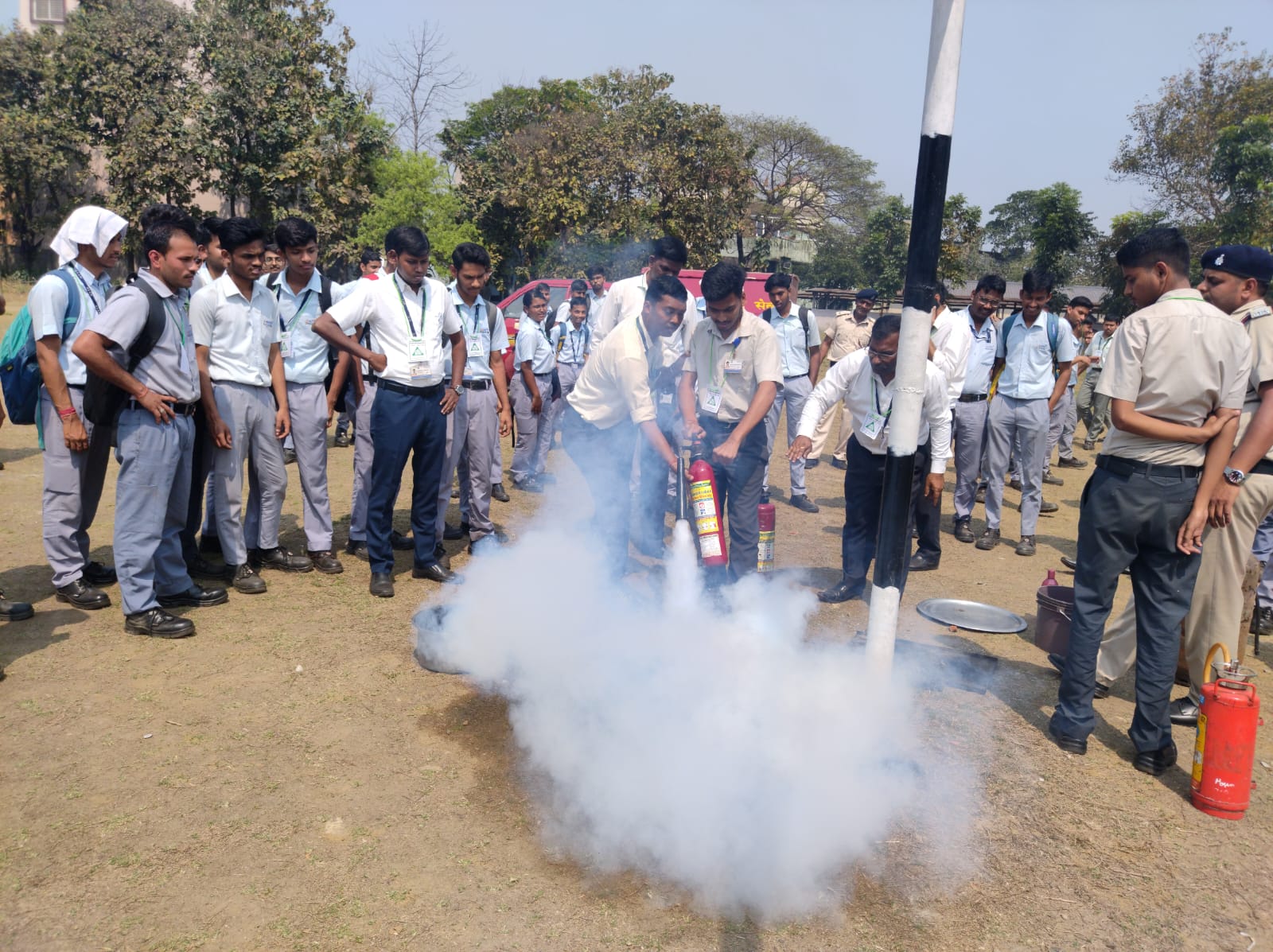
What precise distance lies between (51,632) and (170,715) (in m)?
1.34

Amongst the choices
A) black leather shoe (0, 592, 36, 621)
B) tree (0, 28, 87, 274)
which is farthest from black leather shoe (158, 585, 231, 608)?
tree (0, 28, 87, 274)

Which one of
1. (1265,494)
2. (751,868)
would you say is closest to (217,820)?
(751,868)

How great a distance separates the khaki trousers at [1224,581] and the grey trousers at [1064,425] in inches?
252

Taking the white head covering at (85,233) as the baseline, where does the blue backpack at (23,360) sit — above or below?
below

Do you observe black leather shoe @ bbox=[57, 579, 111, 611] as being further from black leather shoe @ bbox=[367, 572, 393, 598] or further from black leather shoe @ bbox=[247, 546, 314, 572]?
black leather shoe @ bbox=[367, 572, 393, 598]

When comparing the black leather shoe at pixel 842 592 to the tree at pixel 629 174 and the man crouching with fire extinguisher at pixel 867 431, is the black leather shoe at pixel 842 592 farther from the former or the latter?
the tree at pixel 629 174

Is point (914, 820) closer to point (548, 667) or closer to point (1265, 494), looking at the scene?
point (548, 667)

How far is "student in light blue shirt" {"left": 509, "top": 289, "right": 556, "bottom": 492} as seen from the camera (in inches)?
325

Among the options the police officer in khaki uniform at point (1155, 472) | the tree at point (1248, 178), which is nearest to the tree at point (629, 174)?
the tree at point (1248, 178)

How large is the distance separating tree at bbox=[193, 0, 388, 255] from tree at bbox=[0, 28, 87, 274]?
6571 millimetres

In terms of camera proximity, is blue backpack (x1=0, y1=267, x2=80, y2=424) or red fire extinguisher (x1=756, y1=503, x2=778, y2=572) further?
red fire extinguisher (x1=756, y1=503, x2=778, y2=572)

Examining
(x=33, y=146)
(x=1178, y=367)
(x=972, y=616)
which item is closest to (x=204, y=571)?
(x=972, y=616)

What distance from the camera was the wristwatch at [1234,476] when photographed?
383 centimetres

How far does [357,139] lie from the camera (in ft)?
85.4
